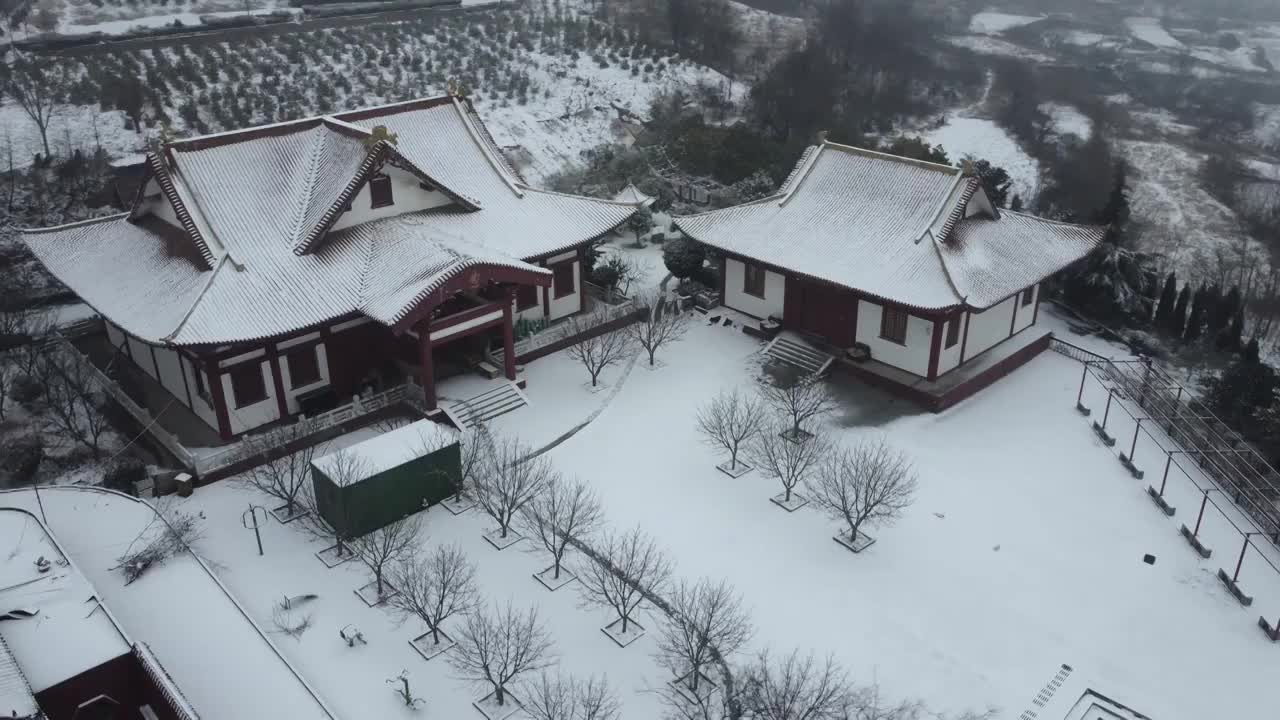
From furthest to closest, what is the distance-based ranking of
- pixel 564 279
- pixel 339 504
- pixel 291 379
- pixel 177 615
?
pixel 564 279 → pixel 291 379 → pixel 339 504 → pixel 177 615

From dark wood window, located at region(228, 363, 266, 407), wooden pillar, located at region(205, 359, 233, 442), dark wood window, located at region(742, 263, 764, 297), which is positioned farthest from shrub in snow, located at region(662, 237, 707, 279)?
wooden pillar, located at region(205, 359, 233, 442)

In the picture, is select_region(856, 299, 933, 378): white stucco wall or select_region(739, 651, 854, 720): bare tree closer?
select_region(739, 651, 854, 720): bare tree

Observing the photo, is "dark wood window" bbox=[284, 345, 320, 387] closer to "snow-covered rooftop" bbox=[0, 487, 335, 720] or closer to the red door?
"snow-covered rooftop" bbox=[0, 487, 335, 720]

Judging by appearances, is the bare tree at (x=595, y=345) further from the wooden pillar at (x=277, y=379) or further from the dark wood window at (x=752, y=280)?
the wooden pillar at (x=277, y=379)

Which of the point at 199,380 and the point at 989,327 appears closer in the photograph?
the point at 199,380

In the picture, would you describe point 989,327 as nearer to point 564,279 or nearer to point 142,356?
point 564,279

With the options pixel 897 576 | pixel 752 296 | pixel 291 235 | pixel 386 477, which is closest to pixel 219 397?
pixel 291 235
